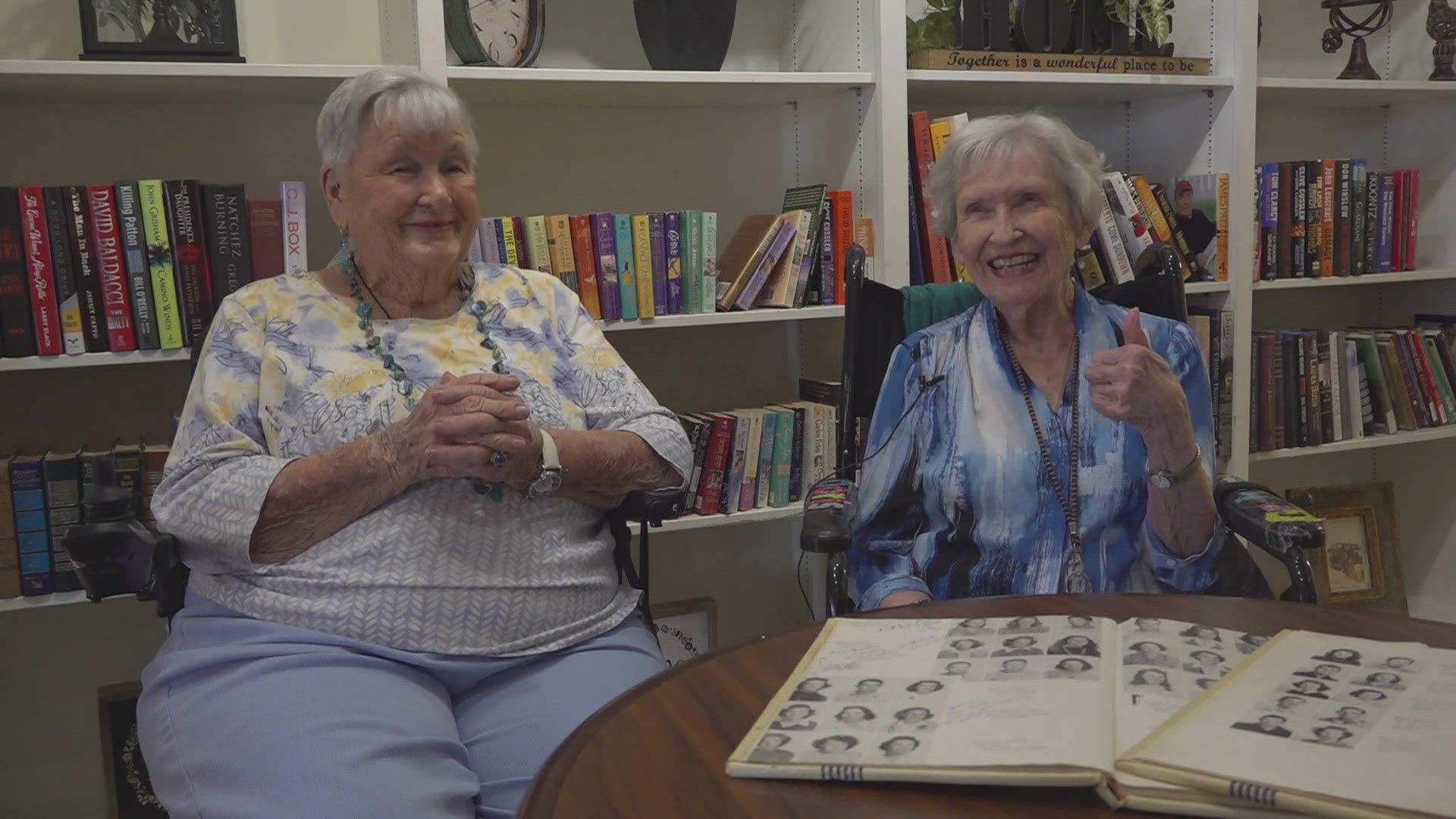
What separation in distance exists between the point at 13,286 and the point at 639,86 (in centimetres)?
116

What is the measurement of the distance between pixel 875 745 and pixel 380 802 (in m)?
0.62

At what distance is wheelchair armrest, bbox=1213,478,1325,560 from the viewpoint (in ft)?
5.00

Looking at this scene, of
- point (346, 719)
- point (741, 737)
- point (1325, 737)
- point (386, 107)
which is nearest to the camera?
point (1325, 737)

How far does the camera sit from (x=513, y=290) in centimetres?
184

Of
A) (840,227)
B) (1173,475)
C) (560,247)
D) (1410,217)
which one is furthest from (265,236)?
(1410,217)

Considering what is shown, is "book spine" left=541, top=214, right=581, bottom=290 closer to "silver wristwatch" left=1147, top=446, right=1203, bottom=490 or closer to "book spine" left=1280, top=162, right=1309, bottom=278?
"silver wristwatch" left=1147, top=446, right=1203, bottom=490

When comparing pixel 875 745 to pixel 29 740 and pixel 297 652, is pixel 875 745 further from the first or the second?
pixel 29 740

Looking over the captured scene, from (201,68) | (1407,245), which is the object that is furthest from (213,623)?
(1407,245)

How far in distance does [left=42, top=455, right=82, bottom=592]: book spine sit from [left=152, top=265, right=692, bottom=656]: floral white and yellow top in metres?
0.54

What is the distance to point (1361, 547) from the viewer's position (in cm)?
333

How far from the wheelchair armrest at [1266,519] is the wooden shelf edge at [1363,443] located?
133 cm

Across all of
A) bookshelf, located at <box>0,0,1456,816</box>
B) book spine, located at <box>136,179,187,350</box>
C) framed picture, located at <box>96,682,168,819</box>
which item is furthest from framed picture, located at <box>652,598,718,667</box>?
book spine, located at <box>136,179,187,350</box>

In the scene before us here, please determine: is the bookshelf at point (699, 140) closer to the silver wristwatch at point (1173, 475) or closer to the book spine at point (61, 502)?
the book spine at point (61, 502)

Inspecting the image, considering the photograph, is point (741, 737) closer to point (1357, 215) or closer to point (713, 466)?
point (713, 466)
